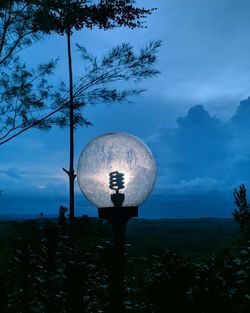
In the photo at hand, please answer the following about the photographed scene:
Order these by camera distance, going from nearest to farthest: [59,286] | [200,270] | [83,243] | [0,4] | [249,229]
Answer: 1. [200,270]
2. [59,286]
3. [249,229]
4. [0,4]
5. [83,243]

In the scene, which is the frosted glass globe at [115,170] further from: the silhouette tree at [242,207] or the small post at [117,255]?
the silhouette tree at [242,207]

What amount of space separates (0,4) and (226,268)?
36.5ft

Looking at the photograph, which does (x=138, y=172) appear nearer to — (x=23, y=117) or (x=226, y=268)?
(x=226, y=268)

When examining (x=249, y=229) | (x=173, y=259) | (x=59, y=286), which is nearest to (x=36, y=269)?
(x=59, y=286)

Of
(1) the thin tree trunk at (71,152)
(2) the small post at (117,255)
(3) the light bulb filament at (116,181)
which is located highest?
(1) the thin tree trunk at (71,152)

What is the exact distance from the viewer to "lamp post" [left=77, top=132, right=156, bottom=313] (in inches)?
181

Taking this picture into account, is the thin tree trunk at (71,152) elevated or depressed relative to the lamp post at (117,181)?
elevated

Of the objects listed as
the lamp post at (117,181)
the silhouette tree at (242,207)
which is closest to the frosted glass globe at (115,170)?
the lamp post at (117,181)

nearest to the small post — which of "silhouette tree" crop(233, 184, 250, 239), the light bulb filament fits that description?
the light bulb filament

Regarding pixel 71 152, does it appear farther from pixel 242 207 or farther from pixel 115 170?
pixel 115 170

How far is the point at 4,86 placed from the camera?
15328mm

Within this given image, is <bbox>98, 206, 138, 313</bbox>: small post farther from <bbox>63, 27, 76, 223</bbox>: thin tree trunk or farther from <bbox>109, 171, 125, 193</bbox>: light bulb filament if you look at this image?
<bbox>63, 27, 76, 223</bbox>: thin tree trunk

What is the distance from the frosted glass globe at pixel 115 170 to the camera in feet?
15.1

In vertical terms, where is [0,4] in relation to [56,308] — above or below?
above
